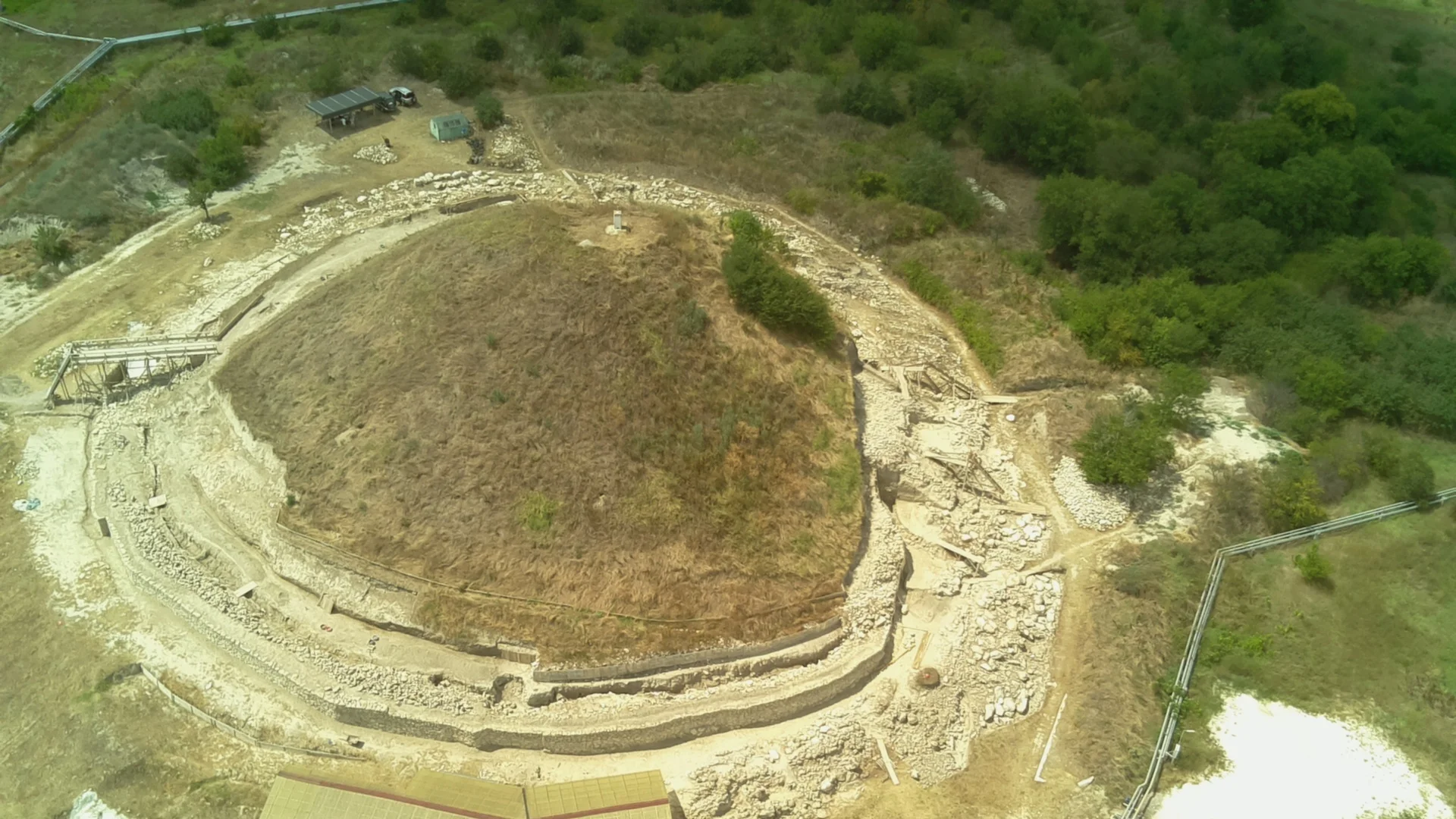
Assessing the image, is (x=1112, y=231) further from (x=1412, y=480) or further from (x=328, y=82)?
(x=328, y=82)

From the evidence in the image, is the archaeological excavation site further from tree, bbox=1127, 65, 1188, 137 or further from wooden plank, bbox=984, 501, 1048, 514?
tree, bbox=1127, 65, 1188, 137

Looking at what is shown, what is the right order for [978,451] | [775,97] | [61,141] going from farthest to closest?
[775,97] → [61,141] → [978,451]

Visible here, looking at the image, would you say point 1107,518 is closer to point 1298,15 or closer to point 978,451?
point 978,451

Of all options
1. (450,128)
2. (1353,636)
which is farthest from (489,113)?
(1353,636)

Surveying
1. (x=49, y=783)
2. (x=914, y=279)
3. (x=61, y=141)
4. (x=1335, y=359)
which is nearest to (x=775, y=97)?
(x=914, y=279)

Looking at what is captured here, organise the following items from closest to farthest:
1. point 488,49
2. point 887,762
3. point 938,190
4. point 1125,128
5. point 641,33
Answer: point 887,762 < point 938,190 < point 1125,128 < point 488,49 < point 641,33

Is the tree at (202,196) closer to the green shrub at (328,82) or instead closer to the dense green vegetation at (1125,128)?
the dense green vegetation at (1125,128)
